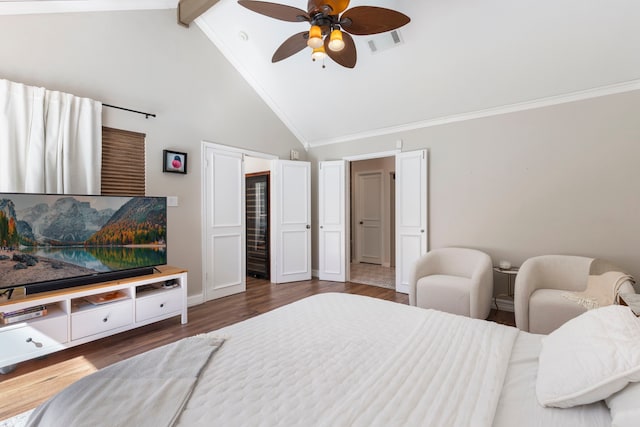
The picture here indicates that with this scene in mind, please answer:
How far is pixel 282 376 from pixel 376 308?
0.91m

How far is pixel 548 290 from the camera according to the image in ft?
9.28

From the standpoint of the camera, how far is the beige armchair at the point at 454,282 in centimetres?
297

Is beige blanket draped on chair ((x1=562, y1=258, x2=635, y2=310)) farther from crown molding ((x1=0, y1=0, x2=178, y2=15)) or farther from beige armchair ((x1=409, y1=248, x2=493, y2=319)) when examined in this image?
crown molding ((x1=0, y1=0, x2=178, y2=15))

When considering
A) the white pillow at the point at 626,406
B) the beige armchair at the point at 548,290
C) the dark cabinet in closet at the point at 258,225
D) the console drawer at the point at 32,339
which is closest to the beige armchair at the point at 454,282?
the beige armchair at the point at 548,290

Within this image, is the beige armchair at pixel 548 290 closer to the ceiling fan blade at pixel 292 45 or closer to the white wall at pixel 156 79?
the ceiling fan blade at pixel 292 45

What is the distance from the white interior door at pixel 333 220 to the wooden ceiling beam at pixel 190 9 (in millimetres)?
2623

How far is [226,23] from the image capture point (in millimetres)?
3680

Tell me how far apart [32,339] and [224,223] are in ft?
7.26

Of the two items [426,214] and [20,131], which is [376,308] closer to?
[426,214]

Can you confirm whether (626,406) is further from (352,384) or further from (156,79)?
(156,79)

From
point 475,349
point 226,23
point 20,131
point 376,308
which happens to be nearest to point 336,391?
point 475,349

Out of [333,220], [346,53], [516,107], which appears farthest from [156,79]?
[516,107]

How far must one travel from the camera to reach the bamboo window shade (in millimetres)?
3035

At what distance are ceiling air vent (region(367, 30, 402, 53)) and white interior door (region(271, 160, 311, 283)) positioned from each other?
218 cm
